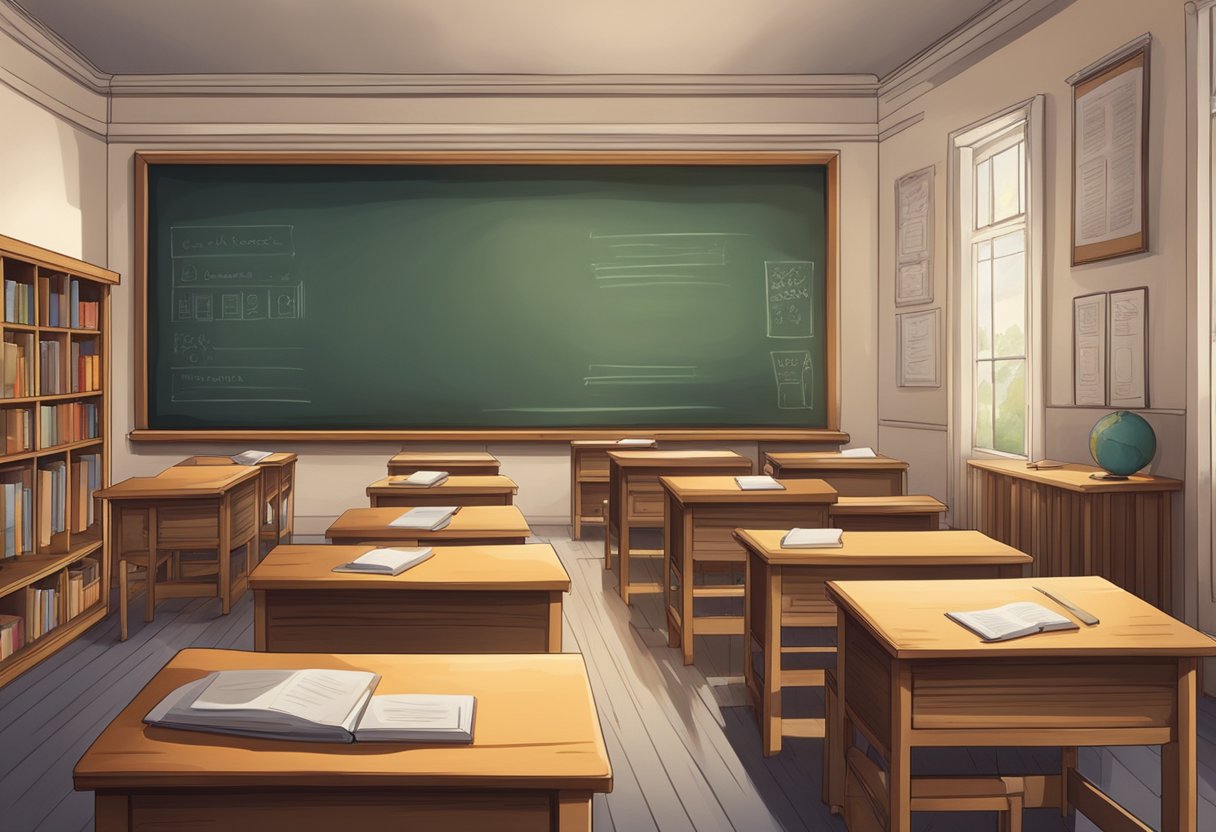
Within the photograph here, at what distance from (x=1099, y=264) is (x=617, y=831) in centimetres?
330

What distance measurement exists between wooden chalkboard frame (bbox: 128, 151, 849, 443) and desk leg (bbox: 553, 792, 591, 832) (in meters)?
4.93

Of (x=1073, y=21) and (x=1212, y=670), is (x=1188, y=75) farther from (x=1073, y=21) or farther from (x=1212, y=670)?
(x=1212, y=670)

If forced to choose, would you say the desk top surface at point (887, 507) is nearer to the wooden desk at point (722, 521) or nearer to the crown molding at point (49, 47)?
the wooden desk at point (722, 521)

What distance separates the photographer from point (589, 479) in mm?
5629

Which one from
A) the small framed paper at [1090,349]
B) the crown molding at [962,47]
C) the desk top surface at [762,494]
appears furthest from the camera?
the crown molding at [962,47]

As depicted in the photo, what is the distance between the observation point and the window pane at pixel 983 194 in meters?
4.88

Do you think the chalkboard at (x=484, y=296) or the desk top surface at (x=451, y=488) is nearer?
the desk top surface at (x=451, y=488)

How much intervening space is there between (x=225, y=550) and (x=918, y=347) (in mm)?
4298

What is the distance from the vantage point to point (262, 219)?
5902 millimetres

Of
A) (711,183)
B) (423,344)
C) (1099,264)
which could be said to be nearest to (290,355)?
(423,344)

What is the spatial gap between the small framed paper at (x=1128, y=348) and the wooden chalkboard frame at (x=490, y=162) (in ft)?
7.78

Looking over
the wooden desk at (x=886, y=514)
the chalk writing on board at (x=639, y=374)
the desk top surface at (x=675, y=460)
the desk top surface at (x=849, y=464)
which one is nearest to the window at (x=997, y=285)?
the desk top surface at (x=849, y=464)

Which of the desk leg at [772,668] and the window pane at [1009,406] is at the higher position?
the window pane at [1009,406]

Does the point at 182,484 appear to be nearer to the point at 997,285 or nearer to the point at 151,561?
the point at 151,561
